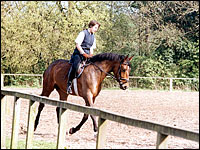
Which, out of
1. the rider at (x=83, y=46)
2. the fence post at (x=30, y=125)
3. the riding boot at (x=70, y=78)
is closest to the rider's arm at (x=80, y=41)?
the rider at (x=83, y=46)

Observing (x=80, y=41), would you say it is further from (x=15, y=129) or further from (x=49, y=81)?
(x=15, y=129)

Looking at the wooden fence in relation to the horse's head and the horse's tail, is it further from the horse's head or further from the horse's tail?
the horse's tail

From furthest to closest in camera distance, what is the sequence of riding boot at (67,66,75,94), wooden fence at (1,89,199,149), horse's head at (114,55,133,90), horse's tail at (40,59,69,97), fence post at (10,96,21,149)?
horse's tail at (40,59,69,97) < riding boot at (67,66,75,94) < horse's head at (114,55,133,90) < fence post at (10,96,21,149) < wooden fence at (1,89,199,149)

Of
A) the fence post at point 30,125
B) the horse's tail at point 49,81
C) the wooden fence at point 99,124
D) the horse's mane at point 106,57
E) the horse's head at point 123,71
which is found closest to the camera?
the wooden fence at point 99,124

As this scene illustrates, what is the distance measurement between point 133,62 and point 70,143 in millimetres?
27578

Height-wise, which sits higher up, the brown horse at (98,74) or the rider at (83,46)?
the rider at (83,46)

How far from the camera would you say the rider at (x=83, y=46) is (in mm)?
10539

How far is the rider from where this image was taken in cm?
1054

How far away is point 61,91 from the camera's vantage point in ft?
38.3

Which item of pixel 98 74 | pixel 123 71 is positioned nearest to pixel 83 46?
pixel 98 74

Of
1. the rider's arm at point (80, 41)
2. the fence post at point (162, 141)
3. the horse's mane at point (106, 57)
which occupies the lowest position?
the fence post at point (162, 141)

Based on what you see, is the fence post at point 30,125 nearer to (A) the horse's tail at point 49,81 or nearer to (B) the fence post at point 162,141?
(B) the fence post at point 162,141

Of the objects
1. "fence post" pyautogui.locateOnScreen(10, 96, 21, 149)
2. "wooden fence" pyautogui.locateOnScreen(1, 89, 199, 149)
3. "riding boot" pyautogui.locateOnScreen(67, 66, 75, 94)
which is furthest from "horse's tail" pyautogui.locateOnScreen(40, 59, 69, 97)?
"fence post" pyautogui.locateOnScreen(10, 96, 21, 149)

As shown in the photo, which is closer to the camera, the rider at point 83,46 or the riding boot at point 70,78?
the rider at point 83,46
